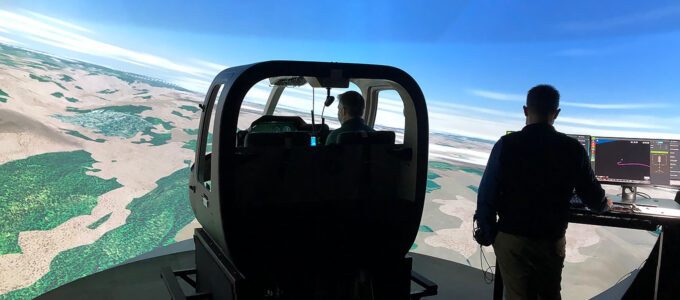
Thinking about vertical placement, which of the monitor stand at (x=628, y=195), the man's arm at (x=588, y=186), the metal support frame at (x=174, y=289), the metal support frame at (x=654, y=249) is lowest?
the metal support frame at (x=174, y=289)

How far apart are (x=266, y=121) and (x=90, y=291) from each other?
6.48 feet

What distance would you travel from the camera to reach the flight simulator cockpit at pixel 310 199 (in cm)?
205

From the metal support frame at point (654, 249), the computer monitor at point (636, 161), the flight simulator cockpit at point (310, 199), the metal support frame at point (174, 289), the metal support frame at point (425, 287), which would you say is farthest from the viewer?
the computer monitor at point (636, 161)

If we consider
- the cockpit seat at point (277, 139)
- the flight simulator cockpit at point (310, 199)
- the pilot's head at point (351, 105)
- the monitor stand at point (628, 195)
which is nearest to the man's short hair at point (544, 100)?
the flight simulator cockpit at point (310, 199)

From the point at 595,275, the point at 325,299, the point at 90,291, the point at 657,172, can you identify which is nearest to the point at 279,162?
the point at 325,299

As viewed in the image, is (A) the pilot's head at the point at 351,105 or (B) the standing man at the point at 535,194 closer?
(B) the standing man at the point at 535,194

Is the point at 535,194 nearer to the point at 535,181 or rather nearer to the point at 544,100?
the point at 535,181

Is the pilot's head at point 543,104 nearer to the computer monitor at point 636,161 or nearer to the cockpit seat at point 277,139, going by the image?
the cockpit seat at point 277,139

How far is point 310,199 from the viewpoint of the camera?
2.22m

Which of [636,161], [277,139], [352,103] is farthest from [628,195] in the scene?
[277,139]

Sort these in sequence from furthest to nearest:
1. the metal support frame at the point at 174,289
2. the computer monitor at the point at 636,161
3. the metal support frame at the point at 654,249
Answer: the computer monitor at the point at 636,161, the metal support frame at the point at 654,249, the metal support frame at the point at 174,289

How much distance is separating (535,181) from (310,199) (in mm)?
1140

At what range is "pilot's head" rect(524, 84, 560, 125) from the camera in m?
2.19

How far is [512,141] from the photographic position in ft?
7.35
